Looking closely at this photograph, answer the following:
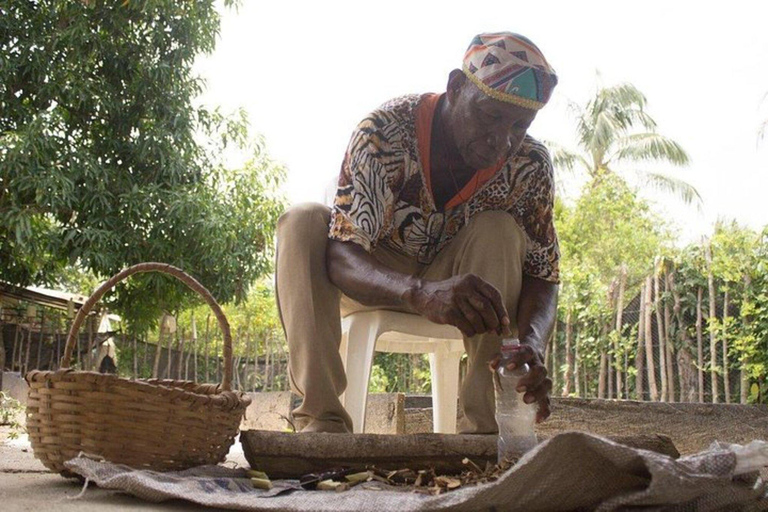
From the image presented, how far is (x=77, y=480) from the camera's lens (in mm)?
2053

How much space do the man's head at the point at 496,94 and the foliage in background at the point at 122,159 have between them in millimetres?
7825

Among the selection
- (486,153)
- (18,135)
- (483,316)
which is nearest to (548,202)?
(486,153)

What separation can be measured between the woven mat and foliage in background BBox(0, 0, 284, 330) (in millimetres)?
8799

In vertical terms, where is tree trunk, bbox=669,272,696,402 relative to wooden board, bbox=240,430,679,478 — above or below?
above

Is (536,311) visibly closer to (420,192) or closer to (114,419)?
(420,192)

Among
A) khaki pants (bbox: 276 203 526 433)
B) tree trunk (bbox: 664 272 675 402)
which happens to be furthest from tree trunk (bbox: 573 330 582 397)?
khaki pants (bbox: 276 203 526 433)

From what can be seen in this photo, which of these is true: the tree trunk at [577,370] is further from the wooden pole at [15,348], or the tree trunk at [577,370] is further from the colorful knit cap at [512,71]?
the wooden pole at [15,348]

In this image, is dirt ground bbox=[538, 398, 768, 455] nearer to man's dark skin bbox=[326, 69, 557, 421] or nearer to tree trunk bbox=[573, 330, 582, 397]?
man's dark skin bbox=[326, 69, 557, 421]

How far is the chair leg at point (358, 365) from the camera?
2914mm

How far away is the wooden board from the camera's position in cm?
208

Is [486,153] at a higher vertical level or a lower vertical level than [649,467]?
higher

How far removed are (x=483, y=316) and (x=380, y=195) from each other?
0.68m

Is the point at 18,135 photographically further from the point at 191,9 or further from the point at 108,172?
the point at 191,9

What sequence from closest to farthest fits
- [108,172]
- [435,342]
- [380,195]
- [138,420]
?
[138,420], [380,195], [435,342], [108,172]
